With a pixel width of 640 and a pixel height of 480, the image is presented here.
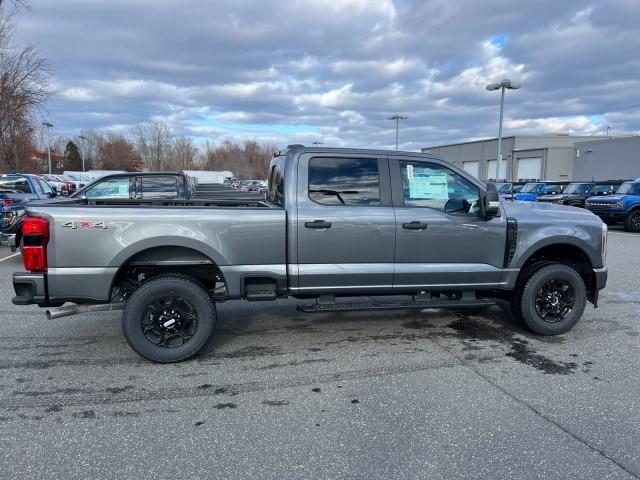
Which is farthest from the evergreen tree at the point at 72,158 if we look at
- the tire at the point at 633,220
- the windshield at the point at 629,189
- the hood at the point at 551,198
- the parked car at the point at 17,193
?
the tire at the point at 633,220

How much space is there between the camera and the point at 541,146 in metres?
57.6

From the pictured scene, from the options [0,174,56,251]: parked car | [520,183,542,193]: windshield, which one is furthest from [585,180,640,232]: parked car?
[0,174,56,251]: parked car

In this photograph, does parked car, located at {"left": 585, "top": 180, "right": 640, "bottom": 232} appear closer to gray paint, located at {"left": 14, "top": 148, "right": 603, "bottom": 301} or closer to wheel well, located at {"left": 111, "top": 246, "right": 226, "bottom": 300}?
gray paint, located at {"left": 14, "top": 148, "right": 603, "bottom": 301}

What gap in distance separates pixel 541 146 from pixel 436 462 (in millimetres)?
61744

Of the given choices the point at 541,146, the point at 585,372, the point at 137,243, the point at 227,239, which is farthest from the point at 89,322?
the point at 541,146

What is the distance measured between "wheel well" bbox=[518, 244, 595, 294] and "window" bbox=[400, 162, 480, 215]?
3.35 ft

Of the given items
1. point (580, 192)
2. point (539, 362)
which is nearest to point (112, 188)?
point (539, 362)

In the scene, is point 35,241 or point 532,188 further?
point 532,188

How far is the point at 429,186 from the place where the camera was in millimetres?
5059

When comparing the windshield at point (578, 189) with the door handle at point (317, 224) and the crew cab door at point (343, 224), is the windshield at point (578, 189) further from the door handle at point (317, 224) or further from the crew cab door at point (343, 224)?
the door handle at point (317, 224)

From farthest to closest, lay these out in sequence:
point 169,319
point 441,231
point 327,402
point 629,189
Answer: point 629,189, point 441,231, point 169,319, point 327,402

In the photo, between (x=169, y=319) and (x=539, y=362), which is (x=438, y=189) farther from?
(x=169, y=319)

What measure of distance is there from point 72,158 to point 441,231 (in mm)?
106076

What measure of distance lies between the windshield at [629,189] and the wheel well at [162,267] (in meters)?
18.4
